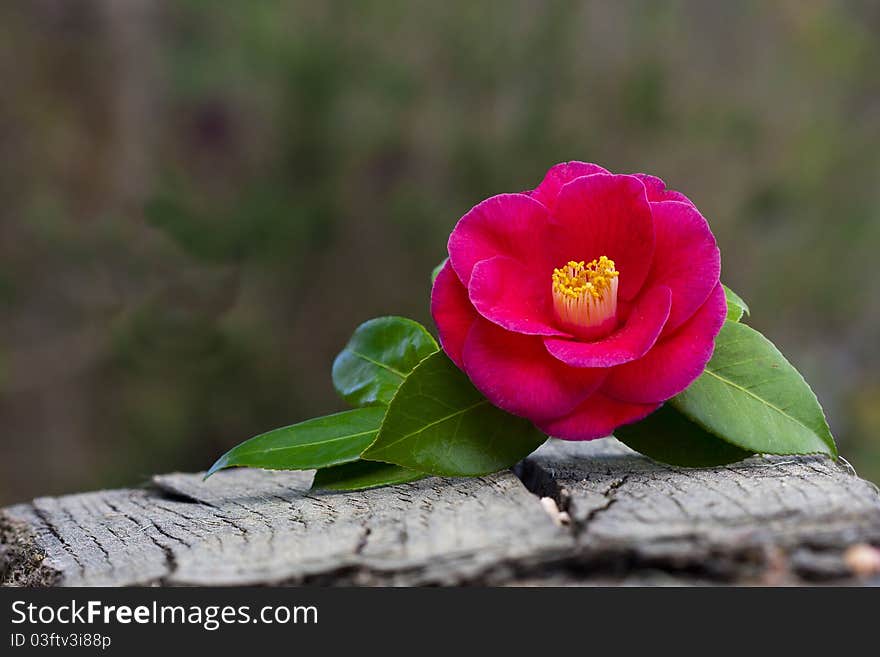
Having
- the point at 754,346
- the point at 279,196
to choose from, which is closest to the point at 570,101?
the point at 279,196

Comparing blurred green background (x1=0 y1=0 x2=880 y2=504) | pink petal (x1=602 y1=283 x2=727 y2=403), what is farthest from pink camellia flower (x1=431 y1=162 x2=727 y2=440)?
blurred green background (x1=0 y1=0 x2=880 y2=504)

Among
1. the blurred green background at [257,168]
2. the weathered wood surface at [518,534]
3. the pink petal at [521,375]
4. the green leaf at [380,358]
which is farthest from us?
the blurred green background at [257,168]

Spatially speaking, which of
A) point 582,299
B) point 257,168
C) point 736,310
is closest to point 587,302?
point 582,299

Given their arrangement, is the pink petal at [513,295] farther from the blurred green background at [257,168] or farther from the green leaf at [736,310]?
the blurred green background at [257,168]

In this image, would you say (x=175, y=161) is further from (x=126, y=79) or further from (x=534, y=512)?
(x=534, y=512)

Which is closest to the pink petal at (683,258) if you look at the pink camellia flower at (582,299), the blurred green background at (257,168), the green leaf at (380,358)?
the pink camellia flower at (582,299)

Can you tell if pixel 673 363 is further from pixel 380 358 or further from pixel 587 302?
pixel 380 358
